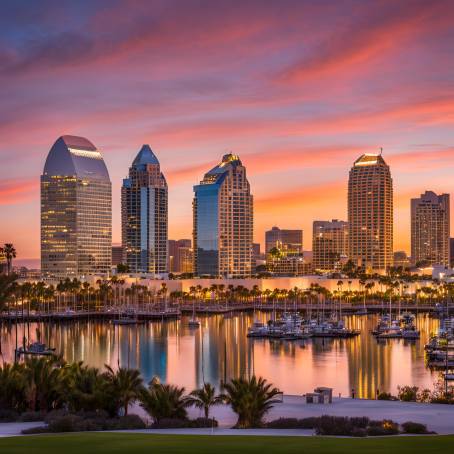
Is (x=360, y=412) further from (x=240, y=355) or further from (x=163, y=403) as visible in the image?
(x=240, y=355)

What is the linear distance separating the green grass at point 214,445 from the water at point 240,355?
33.6 meters

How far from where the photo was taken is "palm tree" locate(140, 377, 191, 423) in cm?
3412

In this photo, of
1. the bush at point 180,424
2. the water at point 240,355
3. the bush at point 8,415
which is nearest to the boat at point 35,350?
the water at point 240,355

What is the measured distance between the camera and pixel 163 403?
34250mm

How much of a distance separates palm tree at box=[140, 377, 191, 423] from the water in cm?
2209

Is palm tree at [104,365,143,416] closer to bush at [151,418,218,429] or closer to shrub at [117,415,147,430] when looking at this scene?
shrub at [117,415,147,430]

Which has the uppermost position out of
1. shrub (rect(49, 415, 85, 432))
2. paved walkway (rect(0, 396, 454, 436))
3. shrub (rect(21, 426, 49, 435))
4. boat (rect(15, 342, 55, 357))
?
shrub (rect(49, 415, 85, 432))

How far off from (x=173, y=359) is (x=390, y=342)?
31318 millimetres

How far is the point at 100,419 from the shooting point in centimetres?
3228

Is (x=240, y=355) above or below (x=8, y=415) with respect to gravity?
below

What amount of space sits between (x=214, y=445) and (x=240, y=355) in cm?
6629

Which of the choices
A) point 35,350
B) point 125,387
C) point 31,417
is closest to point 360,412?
point 125,387

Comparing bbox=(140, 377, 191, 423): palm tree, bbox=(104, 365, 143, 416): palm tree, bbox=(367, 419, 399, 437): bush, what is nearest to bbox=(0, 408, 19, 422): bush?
bbox=(104, 365, 143, 416): palm tree

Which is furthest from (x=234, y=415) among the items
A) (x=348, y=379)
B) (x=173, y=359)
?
(x=173, y=359)
